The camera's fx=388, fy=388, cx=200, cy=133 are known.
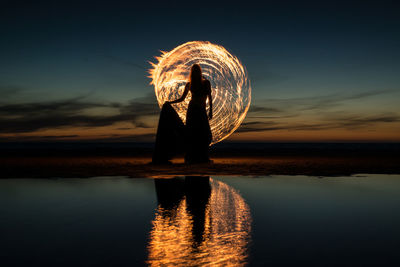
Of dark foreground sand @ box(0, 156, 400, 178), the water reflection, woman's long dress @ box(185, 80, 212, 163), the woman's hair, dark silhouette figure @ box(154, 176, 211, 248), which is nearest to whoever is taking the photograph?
the water reflection

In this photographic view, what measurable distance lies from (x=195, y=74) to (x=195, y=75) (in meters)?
0.04

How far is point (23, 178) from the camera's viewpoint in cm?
1002

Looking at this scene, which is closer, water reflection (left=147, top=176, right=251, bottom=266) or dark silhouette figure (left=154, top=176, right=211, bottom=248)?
water reflection (left=147, top=176, right=251, bottom=266)

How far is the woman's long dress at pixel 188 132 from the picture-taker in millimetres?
13875

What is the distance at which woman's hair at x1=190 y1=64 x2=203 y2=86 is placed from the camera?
13836mm

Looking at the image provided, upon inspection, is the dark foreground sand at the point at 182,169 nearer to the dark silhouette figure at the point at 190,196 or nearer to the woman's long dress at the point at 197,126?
the woman's long dress at the point at 197,126

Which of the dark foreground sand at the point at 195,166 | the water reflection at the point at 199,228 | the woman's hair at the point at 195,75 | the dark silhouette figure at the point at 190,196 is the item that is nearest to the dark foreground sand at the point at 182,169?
the dark foreground sand at the point at 195,166

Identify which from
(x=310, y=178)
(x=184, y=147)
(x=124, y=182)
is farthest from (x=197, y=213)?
(x=184, y=147)

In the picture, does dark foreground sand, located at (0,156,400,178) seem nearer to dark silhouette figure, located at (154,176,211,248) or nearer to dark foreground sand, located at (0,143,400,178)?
dark foreground sand, located at (0,143,400,178)

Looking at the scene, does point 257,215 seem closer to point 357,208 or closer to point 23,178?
point 357,208

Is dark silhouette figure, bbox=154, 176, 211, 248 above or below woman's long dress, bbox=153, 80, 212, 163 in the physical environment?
below

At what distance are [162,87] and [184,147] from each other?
7.88ft

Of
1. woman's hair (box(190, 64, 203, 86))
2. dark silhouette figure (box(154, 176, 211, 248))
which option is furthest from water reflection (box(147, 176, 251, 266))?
woman's hair (box(190, 64, 203, 86))

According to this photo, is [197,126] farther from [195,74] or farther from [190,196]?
[190,196]
